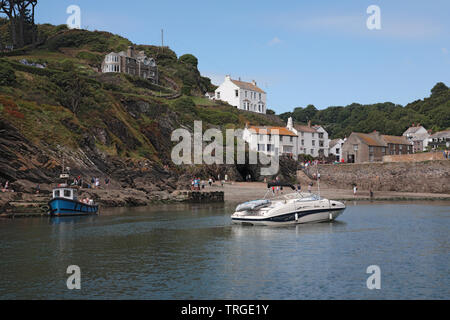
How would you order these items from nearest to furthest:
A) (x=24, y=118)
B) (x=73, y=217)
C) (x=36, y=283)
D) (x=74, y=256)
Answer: (x=36, y=283), (x=74, y=256), (x=73, y=217), (x=24, y=118)

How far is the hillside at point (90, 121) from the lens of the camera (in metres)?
62.6

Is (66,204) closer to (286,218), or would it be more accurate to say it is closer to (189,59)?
(286,218)

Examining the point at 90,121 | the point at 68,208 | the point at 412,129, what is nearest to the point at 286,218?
the point at 68,208

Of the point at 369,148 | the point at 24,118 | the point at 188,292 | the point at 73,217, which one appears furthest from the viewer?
the point at 369,148

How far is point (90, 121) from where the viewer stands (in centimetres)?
8294

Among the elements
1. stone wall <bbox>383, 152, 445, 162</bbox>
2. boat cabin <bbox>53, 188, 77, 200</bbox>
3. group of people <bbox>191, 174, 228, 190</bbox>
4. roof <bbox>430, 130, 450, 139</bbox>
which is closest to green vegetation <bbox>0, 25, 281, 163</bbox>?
group of people <bbox>191, 174, 228, 190</bbox>

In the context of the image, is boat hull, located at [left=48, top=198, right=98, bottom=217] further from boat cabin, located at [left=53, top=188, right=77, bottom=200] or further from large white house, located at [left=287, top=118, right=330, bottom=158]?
large white house, located at [left=287, top=118, right=330, bottom=158]

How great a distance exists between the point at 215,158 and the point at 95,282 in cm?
7116

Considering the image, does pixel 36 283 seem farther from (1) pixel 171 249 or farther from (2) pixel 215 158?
(2) pixel 215 158

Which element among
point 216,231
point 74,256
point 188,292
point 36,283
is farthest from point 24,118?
point 188,292

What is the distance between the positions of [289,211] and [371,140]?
76.9 meters

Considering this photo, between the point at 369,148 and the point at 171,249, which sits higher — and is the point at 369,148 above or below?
above
